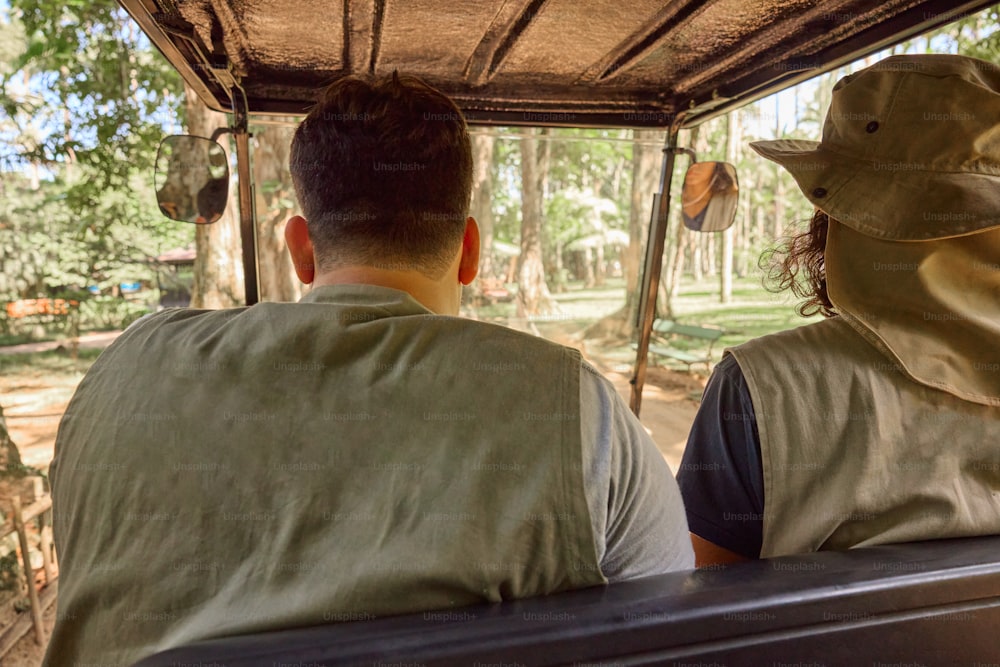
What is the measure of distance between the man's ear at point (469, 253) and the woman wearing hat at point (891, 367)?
1.89 feet

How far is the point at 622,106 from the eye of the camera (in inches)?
117

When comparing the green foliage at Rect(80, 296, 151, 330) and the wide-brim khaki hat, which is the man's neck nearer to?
the wide-brim khaki hat

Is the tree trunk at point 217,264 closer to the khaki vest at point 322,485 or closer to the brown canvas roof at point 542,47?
the brown canvas roof at point 542,47

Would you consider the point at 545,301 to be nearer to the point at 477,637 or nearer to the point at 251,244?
the point at 251,244

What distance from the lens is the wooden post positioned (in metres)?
4.17

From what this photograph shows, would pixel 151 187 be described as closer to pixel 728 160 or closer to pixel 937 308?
pixel 728 160

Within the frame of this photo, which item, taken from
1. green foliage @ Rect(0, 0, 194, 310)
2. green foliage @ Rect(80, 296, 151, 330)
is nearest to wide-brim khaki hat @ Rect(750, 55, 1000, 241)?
green foliage @ Rect(0, 0, 194, 310)

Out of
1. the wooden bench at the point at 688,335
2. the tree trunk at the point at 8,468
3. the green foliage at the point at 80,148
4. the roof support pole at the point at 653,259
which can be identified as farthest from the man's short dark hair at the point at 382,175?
the wooden bench at the point at 688,335

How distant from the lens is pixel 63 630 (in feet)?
3.64

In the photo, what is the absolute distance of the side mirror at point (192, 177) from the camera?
2535 mm

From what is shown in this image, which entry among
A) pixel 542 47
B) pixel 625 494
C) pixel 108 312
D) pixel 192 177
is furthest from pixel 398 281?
pixel 108 312

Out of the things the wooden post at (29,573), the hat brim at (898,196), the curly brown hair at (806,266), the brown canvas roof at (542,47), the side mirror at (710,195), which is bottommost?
the wooden post at (29,573)

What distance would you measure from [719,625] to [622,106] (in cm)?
244

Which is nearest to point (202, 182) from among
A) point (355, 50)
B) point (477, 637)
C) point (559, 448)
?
point (355, 50)
